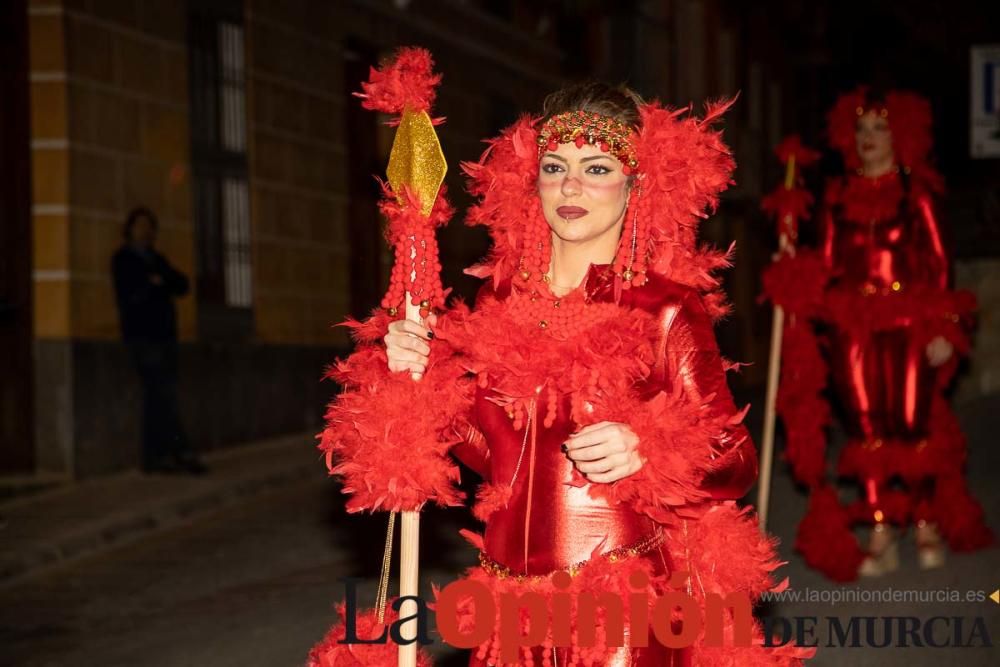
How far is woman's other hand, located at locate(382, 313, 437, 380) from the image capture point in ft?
11.6

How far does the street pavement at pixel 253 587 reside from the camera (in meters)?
6.50

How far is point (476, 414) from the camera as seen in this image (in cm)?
355

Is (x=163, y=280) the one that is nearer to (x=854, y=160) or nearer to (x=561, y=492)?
(x=854, y=160)

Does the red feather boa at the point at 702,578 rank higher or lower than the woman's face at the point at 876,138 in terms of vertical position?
lower

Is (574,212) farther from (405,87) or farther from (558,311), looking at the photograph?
(405,87)

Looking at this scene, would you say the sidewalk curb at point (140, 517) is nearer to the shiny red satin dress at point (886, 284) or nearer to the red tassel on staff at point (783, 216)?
the red tassel on staff at point (783, 216)

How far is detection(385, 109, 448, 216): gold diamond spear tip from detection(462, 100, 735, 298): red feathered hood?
265 mm

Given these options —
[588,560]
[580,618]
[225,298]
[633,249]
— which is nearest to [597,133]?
[633,249]

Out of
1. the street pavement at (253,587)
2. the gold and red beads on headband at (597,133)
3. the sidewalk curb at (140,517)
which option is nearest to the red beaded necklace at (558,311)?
the gold and red beads on headband at (597,133)

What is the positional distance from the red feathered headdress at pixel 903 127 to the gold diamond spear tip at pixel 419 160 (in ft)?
14.5

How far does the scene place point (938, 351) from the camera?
738cm

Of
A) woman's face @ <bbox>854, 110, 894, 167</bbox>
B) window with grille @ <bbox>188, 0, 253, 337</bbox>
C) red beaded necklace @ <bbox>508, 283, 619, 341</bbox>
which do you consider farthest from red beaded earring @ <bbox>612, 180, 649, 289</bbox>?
window with grille @ <bbox>188, 0, 253, 337</bbox>

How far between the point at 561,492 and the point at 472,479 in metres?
9.32

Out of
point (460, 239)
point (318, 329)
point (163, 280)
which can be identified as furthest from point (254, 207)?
point (460, 239)
